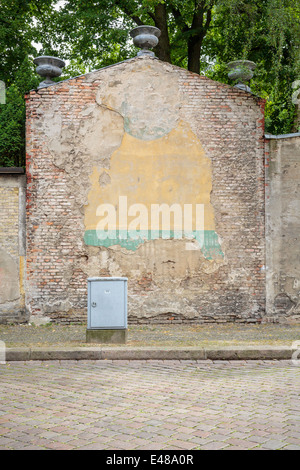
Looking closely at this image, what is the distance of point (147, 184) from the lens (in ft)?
35.4

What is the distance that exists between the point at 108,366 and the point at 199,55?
15.2 meters

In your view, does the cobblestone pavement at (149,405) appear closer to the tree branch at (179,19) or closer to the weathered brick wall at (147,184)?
the weathered brick wall at (147,184)

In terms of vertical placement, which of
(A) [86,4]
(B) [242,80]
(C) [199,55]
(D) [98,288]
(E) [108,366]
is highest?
(A) [86,4]

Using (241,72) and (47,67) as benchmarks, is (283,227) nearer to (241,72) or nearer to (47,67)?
(241,72)

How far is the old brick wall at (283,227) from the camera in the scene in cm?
1083

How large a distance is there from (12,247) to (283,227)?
19.2 ft

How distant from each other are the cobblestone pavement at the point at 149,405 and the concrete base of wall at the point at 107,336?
38.0 inches

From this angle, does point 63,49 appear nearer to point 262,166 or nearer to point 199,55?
point 199,55

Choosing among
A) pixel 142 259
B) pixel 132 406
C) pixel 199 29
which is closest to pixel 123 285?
pixel 142 259

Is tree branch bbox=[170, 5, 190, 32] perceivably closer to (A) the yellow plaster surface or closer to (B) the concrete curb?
(A) the yellow plaster surface

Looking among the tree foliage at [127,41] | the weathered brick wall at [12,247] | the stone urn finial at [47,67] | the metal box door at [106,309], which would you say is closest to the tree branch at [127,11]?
the tree foliage at [127,41]

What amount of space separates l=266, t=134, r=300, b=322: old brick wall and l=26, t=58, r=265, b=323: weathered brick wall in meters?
0.22

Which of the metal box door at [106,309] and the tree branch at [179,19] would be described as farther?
the tree branch at [179,19]

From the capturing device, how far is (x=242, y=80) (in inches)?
455
